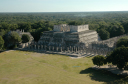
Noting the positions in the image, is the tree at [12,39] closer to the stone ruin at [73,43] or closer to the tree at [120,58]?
the stone ruin at [73,43]

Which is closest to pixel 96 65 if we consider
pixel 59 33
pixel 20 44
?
pixel 59 33

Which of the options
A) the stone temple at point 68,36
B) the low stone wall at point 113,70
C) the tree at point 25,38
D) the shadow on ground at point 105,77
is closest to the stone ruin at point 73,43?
the stone temple at point 68,36

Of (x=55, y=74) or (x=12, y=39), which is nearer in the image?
(x=55, y=74)

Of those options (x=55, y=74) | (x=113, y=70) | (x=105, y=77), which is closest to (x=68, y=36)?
(x=113, y=70)

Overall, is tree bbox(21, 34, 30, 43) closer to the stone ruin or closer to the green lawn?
the stone ruin

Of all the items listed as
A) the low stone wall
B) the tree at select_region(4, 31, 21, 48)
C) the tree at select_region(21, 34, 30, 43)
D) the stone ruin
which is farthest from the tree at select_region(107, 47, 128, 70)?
the tree at select_region(21, 34, 30, 43)

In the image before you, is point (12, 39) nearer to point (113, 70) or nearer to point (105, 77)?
point (113, 70)

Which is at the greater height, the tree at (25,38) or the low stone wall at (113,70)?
the tree at (25,38)
